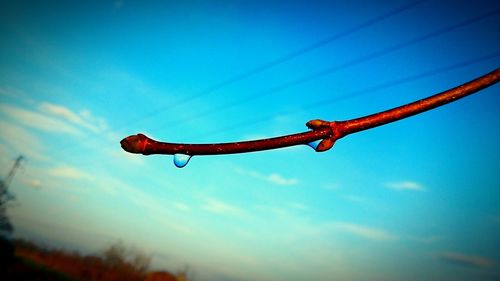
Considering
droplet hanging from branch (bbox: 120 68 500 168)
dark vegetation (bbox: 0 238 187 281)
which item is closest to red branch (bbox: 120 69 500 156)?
droplet hanging from branch (bbox: 120 68 500 168)

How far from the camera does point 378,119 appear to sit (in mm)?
1144

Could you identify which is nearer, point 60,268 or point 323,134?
point 323,134

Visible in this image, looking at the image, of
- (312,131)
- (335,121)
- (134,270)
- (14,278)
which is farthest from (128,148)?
(134,270)

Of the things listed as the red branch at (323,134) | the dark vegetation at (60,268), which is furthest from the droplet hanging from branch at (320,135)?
the dark vegetation at (60,268)

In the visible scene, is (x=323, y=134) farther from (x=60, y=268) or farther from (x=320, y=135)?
(x=60, y=268)

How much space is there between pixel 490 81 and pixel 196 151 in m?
1.46

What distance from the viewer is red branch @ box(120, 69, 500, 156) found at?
1.00 meters

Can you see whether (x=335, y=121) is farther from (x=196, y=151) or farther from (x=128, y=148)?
(x=128, y=148)

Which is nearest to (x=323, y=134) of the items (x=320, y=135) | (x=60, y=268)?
(x=320, y=135)

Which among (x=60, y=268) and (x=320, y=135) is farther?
(x=60, y=268)

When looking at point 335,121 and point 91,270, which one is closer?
point 335,121

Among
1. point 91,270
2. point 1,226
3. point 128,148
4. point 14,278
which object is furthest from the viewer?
point 91,270

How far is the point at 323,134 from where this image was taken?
3.63ft

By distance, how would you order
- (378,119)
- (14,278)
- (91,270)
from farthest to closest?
(91,270), (14,278), (378,119)
